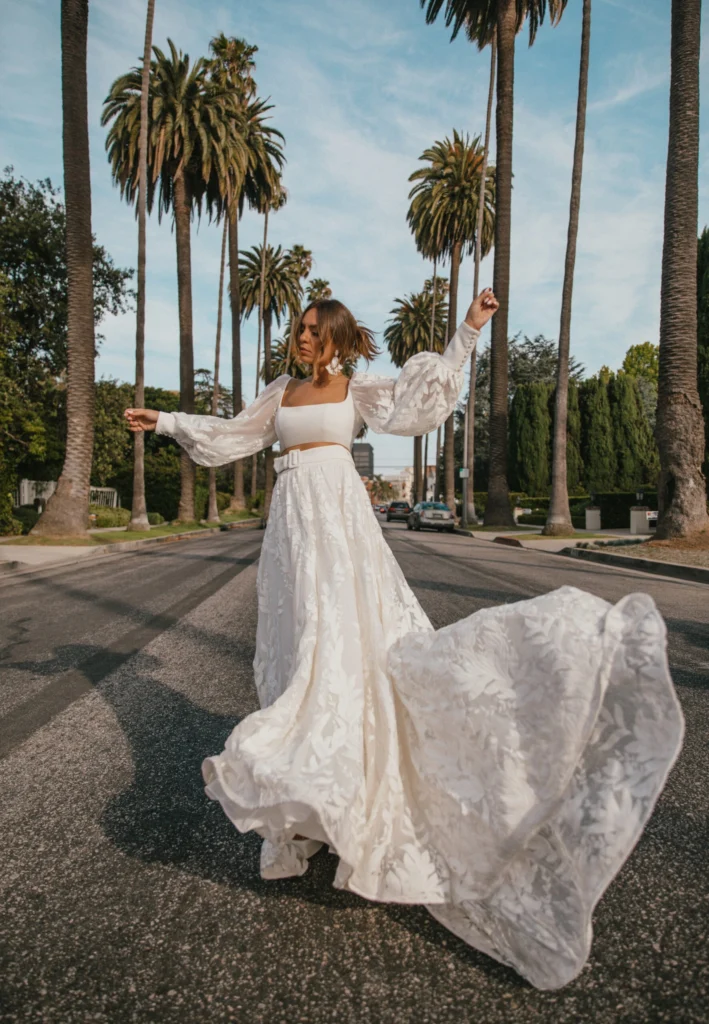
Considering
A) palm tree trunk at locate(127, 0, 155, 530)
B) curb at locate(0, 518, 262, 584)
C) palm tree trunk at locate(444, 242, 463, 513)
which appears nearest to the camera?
curb at locate(0, 518, 262, 584)

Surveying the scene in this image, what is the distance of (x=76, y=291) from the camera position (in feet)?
59.6

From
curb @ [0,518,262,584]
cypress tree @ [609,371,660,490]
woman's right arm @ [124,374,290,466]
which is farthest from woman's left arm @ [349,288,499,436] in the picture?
cypress tree @ [609,371,660,490]

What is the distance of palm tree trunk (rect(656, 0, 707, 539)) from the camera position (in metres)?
14.4

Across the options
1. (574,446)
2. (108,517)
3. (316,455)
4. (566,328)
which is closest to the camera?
(316,455)

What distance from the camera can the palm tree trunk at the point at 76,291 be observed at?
17672 millimetres

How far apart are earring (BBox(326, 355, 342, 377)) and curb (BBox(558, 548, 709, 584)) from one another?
1012cm

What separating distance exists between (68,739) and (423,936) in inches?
95.5

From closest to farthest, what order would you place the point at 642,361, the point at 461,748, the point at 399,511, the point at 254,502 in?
the point at 461,748 → the point at 399,511 → the point at 254,502 → the point at 642,361

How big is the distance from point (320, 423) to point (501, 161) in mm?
28020

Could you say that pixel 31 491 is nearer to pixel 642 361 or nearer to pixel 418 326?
pixel 418 326

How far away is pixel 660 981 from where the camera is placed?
1838 mm

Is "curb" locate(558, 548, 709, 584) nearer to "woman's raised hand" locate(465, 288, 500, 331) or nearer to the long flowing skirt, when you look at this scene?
"woman's raised hand" locate(465, 288, 500, 331)

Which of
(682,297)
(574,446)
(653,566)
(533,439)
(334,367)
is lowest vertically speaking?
(653,566)

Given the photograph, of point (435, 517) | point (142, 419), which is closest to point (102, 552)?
point (142, 419)
